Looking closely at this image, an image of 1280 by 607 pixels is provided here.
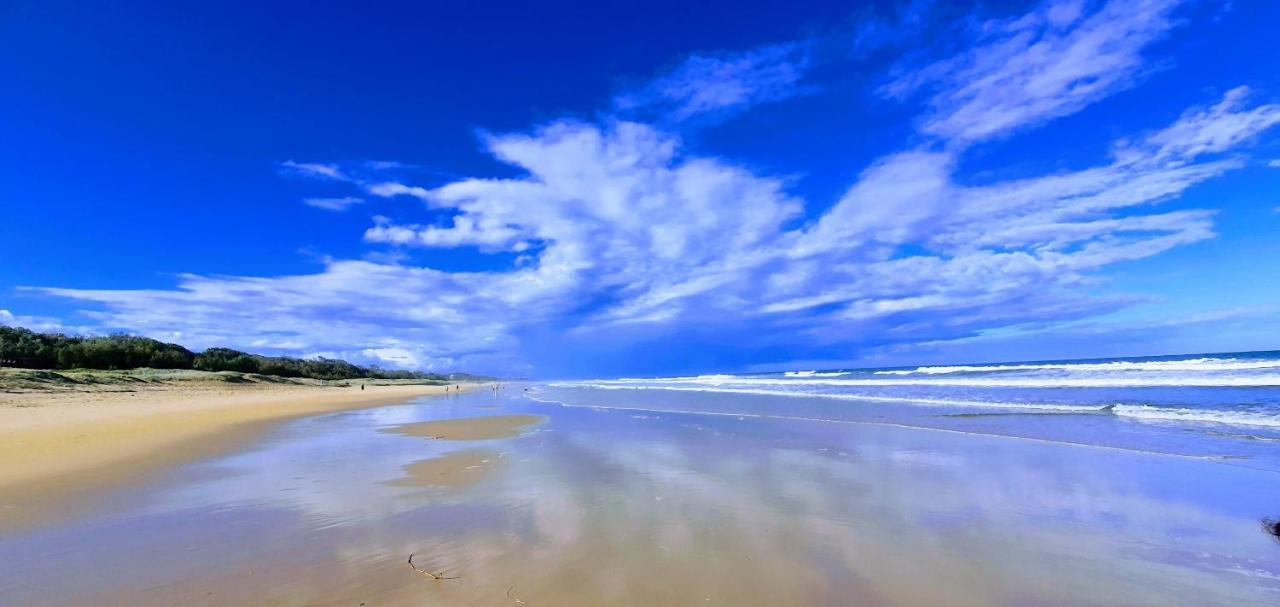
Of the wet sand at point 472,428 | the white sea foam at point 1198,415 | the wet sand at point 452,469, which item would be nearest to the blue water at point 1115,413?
the white sea foam at point 1198,415

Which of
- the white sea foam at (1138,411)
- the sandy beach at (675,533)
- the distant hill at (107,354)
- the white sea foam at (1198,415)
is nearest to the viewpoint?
the sandy beach at (675,533)

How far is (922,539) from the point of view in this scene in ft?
18.2

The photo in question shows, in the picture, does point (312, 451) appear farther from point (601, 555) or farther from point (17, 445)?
point (601, 555)

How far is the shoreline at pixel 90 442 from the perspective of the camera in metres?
7.48

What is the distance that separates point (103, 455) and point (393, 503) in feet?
26.8

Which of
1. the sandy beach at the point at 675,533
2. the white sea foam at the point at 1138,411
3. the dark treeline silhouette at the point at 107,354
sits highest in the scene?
the dark treeline silhouette at the point at 107,354

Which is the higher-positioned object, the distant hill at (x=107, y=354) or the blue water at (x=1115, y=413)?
the distant hill at (x=107, y=354)

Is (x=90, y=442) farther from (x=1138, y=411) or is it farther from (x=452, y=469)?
(x=1138, y=411)

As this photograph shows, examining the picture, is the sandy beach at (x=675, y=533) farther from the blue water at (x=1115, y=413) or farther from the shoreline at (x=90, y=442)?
the blue water at (x=1115, y=413)

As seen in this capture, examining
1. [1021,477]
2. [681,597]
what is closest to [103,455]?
[681,597]

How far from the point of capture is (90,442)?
41.4ft

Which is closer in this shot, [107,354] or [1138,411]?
[1138,411]

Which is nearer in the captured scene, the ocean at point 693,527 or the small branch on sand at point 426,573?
the ocean at point 693,527

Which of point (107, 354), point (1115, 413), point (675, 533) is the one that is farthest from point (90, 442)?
point (107, 354)
